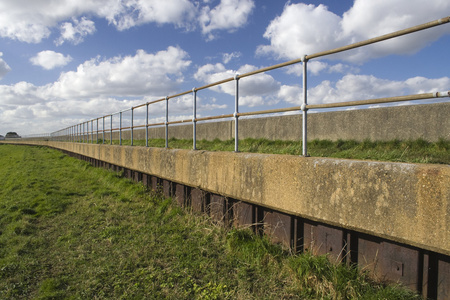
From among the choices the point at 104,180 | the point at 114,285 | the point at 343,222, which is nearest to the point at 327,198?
the point at 343,222

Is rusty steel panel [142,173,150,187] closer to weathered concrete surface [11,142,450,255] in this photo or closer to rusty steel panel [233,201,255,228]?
weathered concrete surface [11,142,450,255]

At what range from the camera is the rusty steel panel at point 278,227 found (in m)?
3.73

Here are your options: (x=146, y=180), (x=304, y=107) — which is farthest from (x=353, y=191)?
(x=146, y=180)

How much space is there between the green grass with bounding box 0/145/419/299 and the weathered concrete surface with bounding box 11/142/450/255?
0.49 metres

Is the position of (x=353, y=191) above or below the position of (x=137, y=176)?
above

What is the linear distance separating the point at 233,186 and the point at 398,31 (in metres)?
2.48

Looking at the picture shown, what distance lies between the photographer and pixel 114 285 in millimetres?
3619

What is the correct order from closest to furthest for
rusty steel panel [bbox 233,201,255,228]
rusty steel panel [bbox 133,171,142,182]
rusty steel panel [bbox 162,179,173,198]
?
1. rusty steel panel [bbox 233,201,255,228]
2. rusty steel panel [bbox 162,179,173,198]
3. rusty steel panel [bbox 133,171,142,182]

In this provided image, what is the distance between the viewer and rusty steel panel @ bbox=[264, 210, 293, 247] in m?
3.73

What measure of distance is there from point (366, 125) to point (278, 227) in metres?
4.42

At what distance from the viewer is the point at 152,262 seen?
4055 millimetres

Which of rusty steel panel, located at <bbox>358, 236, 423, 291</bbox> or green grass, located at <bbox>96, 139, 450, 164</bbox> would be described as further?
green grass, located at <bbox>96, 139, 450, 164</bbox>

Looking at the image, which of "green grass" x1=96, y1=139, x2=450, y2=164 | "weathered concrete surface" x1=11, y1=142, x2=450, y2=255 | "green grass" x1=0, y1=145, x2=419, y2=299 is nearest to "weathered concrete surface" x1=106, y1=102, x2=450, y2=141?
"green grass" x1=96, y1=139, x2=450, y2=164

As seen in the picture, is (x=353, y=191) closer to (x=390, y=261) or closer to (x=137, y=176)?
(x=390, y=261)
